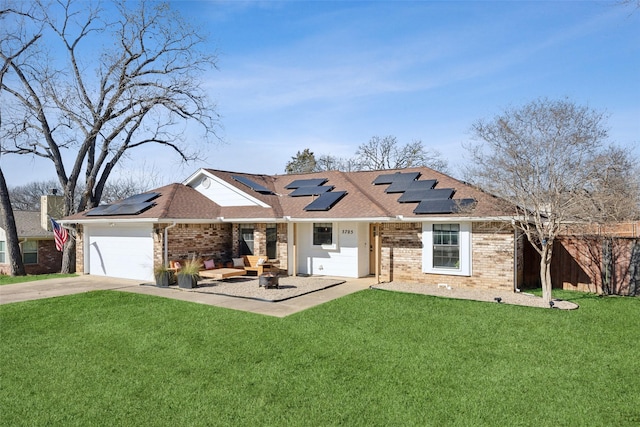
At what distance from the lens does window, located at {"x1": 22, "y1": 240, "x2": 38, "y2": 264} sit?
24281mm

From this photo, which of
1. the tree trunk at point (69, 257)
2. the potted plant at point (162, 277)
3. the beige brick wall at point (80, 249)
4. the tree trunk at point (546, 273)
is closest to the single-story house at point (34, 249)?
the tree trunk at point (69, 257)

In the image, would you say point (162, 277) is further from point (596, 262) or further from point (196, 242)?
point (596, 262)

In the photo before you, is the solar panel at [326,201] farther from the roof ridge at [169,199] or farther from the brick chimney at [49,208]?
the brick chimney at [49,208]

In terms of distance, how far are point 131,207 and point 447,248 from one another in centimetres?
1278

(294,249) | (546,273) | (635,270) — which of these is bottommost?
(635,270)

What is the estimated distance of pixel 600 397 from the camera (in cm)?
536

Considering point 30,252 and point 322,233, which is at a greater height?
point 322,233

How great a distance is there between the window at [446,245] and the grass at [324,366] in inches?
128

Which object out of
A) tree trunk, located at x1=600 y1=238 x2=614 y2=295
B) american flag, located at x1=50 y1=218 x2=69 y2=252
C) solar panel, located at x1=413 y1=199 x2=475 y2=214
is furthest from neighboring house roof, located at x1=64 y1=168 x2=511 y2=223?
tree trunk, located at x1=600 y1=238 x2=614 y2=295

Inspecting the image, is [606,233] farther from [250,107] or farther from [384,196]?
[250,107]

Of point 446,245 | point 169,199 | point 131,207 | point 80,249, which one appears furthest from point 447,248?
point 80,249

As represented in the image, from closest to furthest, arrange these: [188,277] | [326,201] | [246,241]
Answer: [188,277], [326,201], [246,241]

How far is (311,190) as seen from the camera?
1812 centimetres

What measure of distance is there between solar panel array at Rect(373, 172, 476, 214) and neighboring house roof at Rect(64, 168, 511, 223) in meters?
0.14
